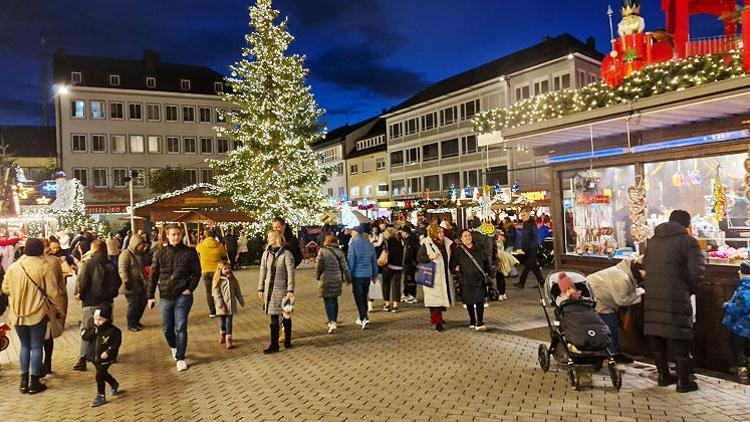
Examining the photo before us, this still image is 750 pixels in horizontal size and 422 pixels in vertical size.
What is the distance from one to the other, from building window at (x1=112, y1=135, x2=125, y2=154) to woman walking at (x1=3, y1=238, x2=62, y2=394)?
49368 mm

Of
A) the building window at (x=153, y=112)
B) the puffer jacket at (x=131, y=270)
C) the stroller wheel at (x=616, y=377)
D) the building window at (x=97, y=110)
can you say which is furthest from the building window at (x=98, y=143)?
the stroller wheel at (x=616, y=377)

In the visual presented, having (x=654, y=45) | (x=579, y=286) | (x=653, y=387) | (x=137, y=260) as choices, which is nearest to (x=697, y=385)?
(x=653, y=387)

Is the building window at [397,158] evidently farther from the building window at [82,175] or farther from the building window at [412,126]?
the building window at [82,175]

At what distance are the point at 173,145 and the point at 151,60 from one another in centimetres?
887

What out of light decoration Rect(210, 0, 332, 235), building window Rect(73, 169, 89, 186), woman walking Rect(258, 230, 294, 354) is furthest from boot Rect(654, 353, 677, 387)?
building window Rect(73, 169, 89, 186)

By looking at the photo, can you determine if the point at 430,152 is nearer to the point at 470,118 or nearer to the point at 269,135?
the point at 470,118

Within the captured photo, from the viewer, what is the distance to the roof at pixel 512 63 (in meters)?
38.2

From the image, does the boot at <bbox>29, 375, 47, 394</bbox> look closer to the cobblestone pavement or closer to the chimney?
the cobblestone pavement

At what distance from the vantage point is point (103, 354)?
6391 mm

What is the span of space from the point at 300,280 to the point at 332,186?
159 feet

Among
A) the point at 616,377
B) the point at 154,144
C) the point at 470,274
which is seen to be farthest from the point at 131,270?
the point at 154,144

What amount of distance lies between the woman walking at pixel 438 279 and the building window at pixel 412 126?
138 feet

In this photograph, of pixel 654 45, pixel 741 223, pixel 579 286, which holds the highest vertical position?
pixel 654 45

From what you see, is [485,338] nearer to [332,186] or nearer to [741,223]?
[741,223]
